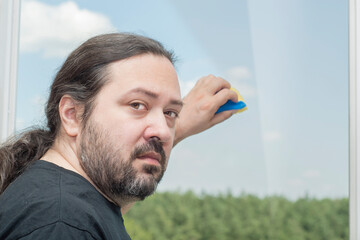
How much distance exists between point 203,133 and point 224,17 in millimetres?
389

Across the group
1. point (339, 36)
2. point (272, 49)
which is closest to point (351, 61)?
point (339, 36)

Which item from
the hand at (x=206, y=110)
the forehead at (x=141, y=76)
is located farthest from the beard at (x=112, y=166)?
the hand at (x=206, y=110)

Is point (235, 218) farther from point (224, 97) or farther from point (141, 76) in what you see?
point (141, 76)

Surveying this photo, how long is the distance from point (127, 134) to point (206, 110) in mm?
483

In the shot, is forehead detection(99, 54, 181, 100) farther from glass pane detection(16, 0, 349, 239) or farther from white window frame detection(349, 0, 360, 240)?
white window frame detection(349, 0, 360, 240)

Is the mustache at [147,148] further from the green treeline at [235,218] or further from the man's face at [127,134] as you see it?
the green treeline at [235,218]

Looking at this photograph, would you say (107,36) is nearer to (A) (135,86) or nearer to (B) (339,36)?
(A) (135,86)

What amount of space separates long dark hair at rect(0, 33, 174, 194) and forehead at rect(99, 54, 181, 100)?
0.02 m

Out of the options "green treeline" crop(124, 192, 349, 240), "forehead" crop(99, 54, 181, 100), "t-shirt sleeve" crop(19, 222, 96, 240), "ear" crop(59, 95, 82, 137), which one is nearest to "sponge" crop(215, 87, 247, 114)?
"green treeline" crop(124, 192, 349, 240)

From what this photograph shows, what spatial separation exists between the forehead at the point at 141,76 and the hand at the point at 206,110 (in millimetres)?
359

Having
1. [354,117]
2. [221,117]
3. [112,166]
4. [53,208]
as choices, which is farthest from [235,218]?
[53,208]

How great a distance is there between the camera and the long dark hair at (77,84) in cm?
99

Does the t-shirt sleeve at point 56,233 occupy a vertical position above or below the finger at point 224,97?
below

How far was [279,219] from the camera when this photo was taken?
4.32 ft
